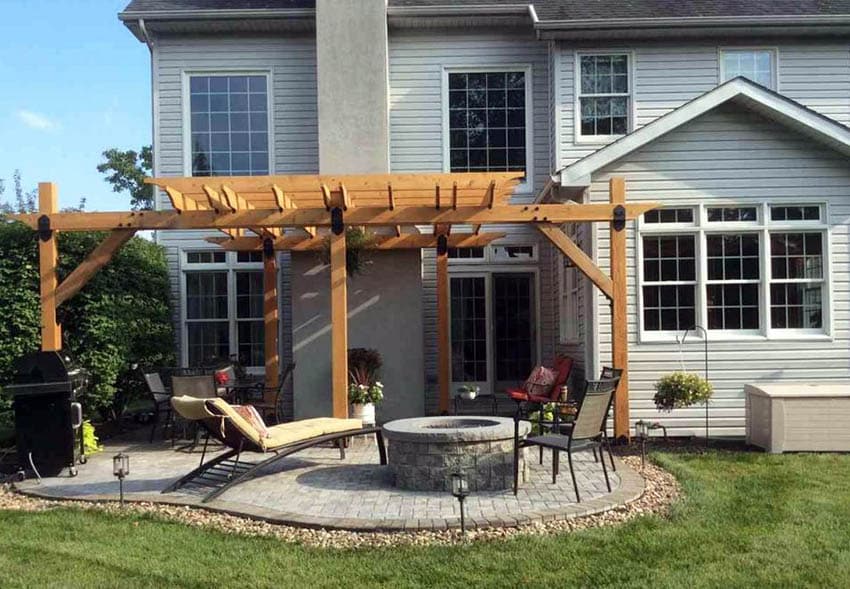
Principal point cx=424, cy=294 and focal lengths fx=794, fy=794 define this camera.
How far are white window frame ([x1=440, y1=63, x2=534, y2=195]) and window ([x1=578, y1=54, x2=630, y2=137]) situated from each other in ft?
3.51

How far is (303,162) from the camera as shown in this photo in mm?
13820

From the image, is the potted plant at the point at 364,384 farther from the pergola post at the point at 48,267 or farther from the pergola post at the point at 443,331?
the pergola post at the point at 48,267

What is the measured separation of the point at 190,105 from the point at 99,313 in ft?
16.4

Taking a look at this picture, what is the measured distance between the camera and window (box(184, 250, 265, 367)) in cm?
1391

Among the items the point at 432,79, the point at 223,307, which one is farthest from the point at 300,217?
the point at 432,79

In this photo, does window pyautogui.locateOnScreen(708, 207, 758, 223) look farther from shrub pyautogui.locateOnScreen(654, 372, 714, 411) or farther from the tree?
the tree

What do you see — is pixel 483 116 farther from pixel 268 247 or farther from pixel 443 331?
pixel 268 247

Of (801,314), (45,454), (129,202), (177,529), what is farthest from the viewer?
(129,202)

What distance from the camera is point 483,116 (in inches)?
547

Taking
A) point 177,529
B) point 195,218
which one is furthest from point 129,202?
point 177,529

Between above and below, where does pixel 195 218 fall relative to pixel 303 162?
below

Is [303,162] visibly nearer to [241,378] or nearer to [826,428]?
[241,378]

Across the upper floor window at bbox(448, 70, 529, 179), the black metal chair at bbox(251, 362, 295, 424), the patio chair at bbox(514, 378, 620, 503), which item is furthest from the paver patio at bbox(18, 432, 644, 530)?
the upper floor window at bbox(448, 70, 529, 179)

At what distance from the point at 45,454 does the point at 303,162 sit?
7.17 meters
